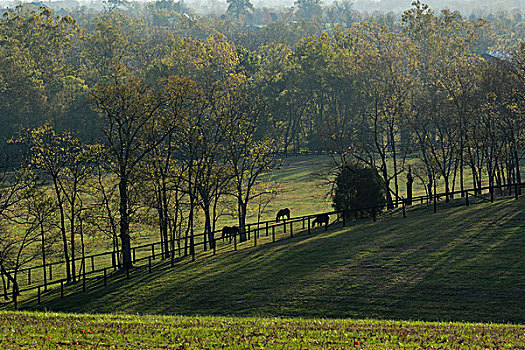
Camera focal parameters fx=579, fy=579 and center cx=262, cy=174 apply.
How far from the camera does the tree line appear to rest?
3944 cm

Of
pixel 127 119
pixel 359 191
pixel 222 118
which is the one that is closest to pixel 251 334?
pixel 127 119

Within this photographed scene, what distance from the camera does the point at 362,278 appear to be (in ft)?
77.1

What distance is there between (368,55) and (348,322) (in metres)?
54.0

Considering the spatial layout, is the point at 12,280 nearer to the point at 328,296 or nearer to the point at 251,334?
the point at 328,296

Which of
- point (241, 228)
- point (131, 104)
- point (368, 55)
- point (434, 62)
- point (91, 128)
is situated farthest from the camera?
point (91, 128)

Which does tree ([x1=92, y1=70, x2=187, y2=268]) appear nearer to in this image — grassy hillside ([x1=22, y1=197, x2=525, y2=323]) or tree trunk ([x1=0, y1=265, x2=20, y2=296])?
grassy hillside ([x1=22, y1=197, x2=525, y2=323])

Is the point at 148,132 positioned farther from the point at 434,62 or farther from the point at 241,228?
the point at 434,62

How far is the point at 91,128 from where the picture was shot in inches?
3551

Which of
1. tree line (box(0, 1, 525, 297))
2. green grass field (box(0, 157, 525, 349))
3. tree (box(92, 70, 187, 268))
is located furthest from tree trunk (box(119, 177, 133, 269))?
green grass field (box(0, 157, 525, 349))

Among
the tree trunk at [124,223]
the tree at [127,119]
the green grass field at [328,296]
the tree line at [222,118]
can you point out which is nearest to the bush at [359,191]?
the tree line at [222,118]

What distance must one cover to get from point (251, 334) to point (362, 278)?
8999mm

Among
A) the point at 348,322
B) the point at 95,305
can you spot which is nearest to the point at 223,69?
the point at 95,305

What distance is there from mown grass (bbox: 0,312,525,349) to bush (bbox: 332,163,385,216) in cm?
2277

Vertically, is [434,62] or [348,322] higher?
[434,62]
